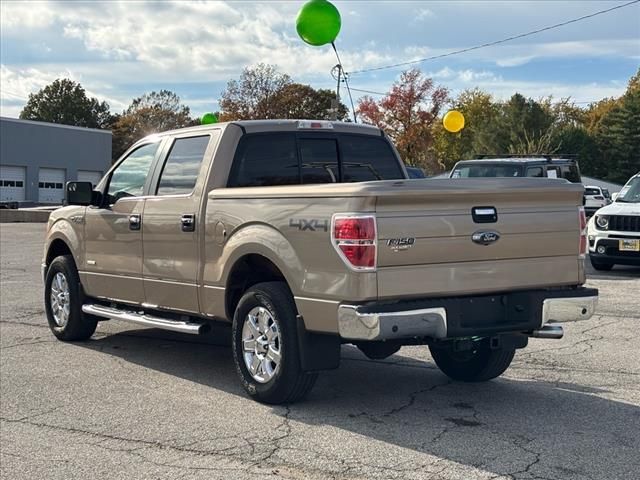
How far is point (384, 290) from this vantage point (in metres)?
4.99

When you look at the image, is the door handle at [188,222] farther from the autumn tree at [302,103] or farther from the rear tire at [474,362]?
the autumn tree at [302,103]

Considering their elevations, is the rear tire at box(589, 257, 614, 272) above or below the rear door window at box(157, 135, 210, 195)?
below

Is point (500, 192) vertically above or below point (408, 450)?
above

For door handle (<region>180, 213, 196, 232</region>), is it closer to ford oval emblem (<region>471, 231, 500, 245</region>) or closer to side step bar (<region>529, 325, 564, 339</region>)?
ford oval emblem (<region>471, 231, 500, 245</region>)

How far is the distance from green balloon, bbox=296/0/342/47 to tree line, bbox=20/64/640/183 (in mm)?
28242

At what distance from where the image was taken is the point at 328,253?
16.8 feet

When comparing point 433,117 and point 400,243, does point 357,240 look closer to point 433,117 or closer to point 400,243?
point 400,243

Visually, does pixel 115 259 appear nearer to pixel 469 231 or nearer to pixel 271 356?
pixel 271 356

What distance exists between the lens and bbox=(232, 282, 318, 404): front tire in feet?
18.1

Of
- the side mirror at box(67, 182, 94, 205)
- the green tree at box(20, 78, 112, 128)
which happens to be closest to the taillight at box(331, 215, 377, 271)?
the side mirror at box(67, 182, 94, 205)

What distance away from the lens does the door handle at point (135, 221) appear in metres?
7.08

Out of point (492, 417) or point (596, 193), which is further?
point (596, 193)

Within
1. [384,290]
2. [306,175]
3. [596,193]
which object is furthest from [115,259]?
[596,193]

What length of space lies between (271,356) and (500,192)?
191cm
